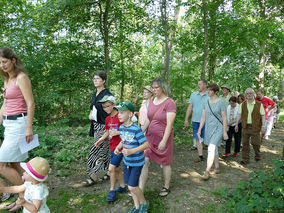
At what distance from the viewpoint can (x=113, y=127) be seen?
3.51 m

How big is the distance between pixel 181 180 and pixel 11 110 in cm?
346

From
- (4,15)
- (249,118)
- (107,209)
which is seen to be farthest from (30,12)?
(249,118)

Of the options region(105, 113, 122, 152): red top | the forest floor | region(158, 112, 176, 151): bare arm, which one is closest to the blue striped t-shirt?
region(158, 112, 176, 151): bare arm

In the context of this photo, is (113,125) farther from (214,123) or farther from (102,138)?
(214,123)

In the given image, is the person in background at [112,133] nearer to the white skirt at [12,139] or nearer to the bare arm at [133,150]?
the bare arm at [133,150]

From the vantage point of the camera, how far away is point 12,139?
9.54 ft

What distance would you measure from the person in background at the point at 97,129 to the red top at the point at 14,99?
1.23 m

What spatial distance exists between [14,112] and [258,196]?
12.7 ft

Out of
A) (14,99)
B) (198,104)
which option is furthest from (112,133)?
(198,104)

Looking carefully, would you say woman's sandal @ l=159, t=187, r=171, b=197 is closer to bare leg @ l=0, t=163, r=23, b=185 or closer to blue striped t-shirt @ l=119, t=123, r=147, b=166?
blue striped t-shirt @ l=119, t=123, r=147, b=166

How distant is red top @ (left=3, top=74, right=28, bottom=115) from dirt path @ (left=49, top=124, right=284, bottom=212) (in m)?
1.75

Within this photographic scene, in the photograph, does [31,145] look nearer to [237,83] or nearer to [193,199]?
[193,199]

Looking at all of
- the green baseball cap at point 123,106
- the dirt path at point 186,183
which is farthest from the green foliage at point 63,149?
the green baseball cap at point 123,106

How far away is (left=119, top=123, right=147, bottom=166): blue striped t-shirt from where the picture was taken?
2.87m
